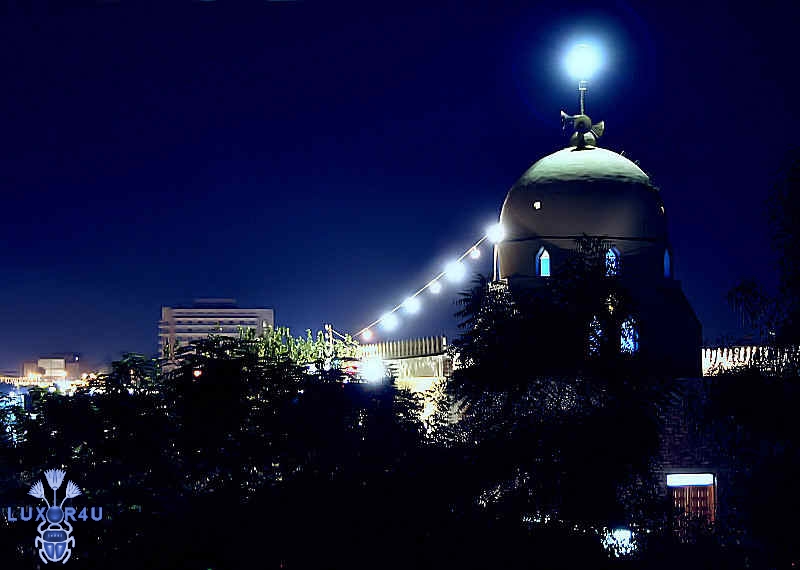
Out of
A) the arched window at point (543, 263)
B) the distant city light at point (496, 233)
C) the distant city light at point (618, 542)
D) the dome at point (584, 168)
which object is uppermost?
the dome at point (584, 168)

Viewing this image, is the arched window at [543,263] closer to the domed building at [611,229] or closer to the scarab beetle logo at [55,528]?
the domed building at [611,229]

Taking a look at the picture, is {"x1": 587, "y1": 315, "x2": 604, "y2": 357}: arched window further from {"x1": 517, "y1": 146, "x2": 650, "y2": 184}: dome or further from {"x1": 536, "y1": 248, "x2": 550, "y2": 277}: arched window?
{"x1": 517, "y1": 146, "x2": 650, "y2": 184}: dome

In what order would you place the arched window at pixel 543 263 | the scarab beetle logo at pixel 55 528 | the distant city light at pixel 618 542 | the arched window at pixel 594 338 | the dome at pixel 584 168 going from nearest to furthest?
the distant city light at pixel 618 542 < the scarab beetle logo at pixel 55 528 < the arched window at pixel 594 338 < the dome at pixel 584 168 < the arched window at pixel 543 263

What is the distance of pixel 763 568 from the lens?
2092cm

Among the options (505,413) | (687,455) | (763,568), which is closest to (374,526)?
(505,413)

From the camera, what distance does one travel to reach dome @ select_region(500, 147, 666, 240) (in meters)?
40.8

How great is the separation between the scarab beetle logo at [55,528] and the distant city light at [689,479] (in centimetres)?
1721

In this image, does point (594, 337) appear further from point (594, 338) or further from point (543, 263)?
point (543, 263)

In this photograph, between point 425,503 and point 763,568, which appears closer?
point 763,568

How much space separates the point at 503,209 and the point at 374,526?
2204cm

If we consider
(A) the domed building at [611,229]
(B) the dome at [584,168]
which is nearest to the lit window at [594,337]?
(A) the domed building at [611,229]

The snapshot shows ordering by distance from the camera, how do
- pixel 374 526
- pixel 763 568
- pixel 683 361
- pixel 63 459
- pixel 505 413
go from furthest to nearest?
pixel 683 361 → pixel 63 459 → pixel 505 413 → pixel 374 526 → pixel 763 568

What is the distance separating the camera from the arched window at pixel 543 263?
41.4 meters

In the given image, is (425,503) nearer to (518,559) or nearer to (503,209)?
(518,559)
